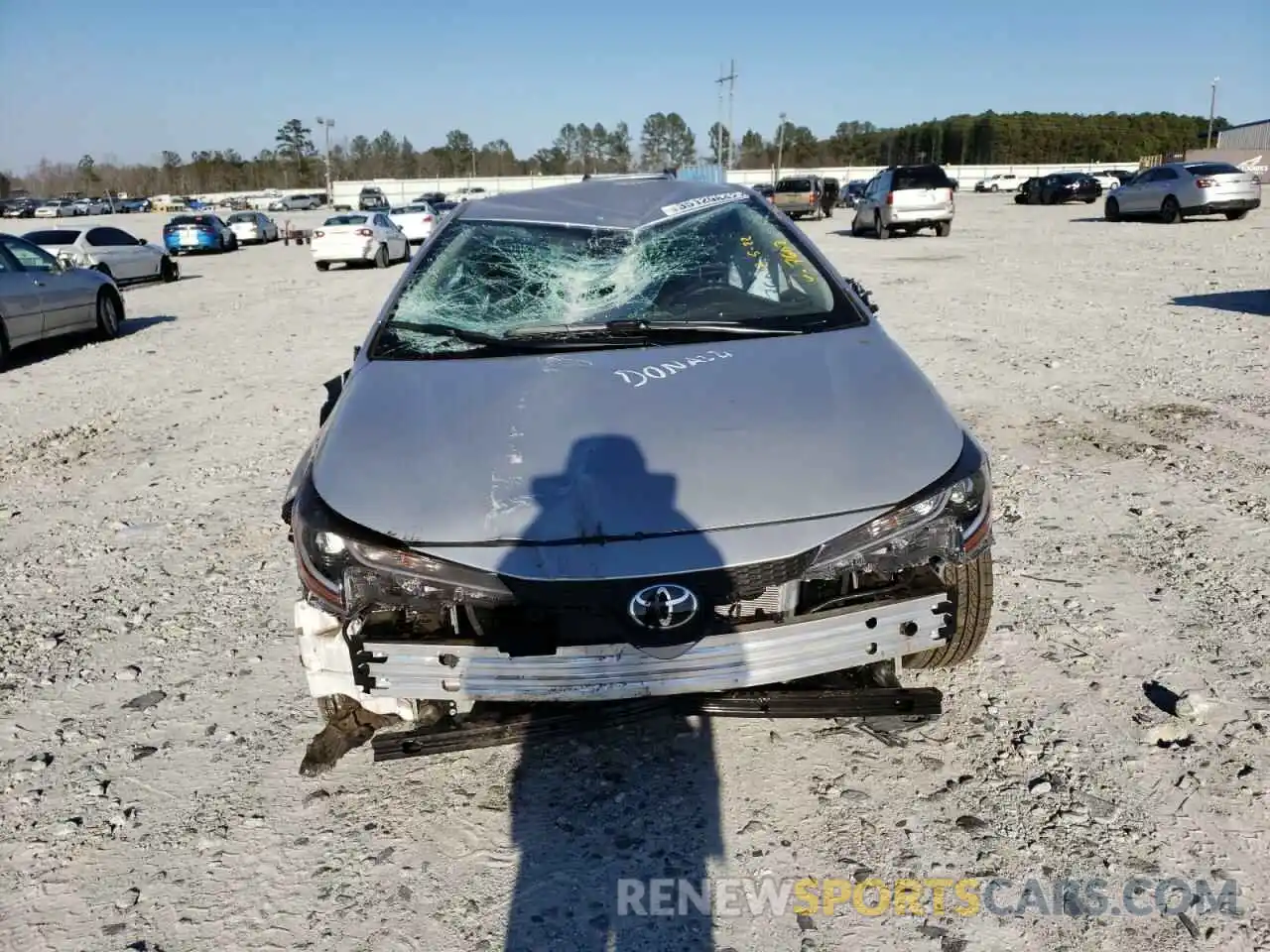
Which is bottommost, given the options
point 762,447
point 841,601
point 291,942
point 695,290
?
point 291,942

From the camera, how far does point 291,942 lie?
2.25 m

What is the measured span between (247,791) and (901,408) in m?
2.29

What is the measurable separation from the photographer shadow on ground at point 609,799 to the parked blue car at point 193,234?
1191 inches

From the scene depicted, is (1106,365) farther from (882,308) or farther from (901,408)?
(901,408)

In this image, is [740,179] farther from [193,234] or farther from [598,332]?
[598,332]

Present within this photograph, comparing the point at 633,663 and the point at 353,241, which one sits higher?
the point at 353,241

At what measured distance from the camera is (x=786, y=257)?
12.7ft

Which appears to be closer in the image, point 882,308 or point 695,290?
point 695,290

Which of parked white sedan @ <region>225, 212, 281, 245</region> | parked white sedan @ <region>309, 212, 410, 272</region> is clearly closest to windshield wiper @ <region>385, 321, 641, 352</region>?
parked white sedan @ <region>309, 212, 410, 272</region>

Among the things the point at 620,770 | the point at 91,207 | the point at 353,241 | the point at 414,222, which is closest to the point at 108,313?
the point at 353,241

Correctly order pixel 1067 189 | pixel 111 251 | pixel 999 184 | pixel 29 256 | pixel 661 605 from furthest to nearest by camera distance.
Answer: pixel 999 184, pixel 1067 189, pixel 111 251, pixel 29 256, pixel 661 605

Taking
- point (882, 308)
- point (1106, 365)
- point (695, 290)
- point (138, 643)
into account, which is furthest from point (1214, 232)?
point (138, 643)
